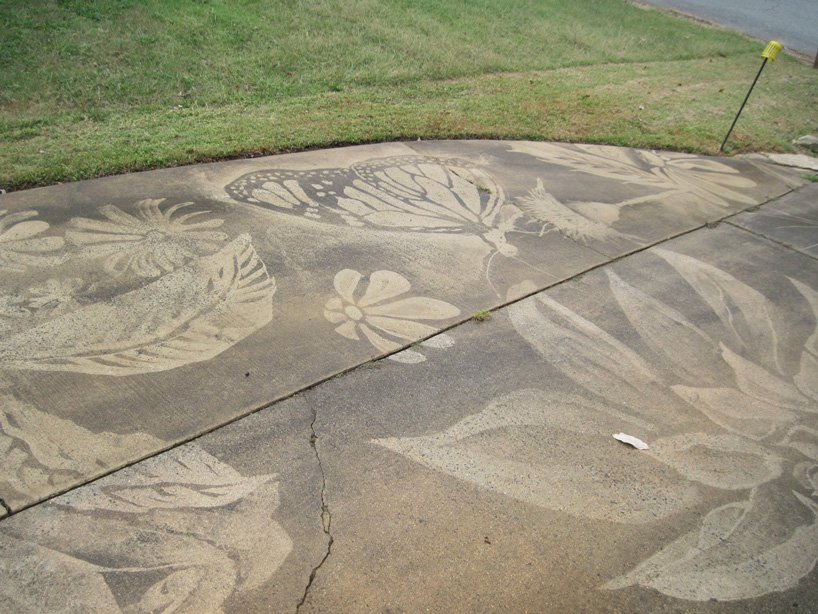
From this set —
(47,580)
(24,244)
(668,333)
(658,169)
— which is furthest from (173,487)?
(658,169)

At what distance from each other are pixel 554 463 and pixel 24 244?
3.34 meters

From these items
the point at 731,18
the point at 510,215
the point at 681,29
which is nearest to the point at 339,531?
the point at 510,215

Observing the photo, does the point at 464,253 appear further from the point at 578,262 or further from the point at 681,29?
the point at 681,29

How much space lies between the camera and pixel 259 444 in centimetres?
235

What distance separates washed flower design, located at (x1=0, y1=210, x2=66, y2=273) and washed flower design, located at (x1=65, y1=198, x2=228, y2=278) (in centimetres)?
14

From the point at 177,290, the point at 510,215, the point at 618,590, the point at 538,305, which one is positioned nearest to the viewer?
the point at 618,590

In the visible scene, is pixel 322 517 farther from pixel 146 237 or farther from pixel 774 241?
pixel 774 241

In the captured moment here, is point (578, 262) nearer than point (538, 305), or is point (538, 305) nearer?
point (538, 305)

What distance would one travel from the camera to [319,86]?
23.7 feet

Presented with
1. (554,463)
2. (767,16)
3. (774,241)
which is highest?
(767,16)

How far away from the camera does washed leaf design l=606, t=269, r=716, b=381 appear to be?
10.4 feet

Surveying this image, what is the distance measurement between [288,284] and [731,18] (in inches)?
689

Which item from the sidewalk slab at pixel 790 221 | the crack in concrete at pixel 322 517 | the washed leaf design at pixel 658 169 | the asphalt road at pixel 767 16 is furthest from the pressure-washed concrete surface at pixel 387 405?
the asphalt road at pixel 767 16

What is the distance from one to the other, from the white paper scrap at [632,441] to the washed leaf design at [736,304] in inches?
49.1
